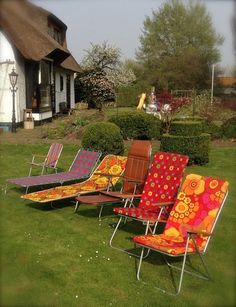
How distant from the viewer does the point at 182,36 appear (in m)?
1.50

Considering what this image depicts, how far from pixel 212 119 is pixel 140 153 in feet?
34.8

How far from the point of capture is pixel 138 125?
1487cm

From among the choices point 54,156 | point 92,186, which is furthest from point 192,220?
point 54,156

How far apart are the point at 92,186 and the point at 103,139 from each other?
13.1 feet

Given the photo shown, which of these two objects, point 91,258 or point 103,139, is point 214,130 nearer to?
point 103,139

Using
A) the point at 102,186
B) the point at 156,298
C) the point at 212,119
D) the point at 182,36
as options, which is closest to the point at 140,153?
the point at 102,186

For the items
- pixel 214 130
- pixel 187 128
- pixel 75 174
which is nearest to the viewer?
pixel 75 174

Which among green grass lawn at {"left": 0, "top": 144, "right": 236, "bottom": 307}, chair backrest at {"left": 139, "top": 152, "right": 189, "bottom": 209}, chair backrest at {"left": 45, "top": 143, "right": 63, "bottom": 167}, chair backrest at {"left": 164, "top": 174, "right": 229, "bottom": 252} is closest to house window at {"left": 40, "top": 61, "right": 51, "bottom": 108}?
chair backrest at {"left": 45, "top": 143, "right": 63, "bottom": 167}

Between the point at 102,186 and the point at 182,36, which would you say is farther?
the point at 102,186

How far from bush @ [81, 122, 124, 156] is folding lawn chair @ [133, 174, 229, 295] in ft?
20.8

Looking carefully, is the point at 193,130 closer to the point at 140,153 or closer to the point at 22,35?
the point at 140,153

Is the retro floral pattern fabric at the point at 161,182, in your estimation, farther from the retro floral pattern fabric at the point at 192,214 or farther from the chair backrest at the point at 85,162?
the chair backrest at the point at 85,162

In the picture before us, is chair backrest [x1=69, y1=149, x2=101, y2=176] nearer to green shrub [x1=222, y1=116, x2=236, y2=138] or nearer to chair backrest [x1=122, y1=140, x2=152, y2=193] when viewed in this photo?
chair backrest [x1=122, y1=140, x2=152, y2=193]

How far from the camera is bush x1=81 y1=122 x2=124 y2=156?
11047mm
